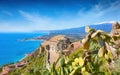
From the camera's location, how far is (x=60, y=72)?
1.87 ft

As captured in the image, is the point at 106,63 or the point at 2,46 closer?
the point at 106,63

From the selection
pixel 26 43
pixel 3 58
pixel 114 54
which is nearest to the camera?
pixel 114 54

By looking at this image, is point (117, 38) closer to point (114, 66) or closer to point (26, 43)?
point (114, 66)

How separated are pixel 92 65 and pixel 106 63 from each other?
54 millimetres

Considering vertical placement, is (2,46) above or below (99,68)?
below

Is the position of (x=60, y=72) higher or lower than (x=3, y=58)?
higher

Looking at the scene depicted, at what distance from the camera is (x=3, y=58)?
222 feet

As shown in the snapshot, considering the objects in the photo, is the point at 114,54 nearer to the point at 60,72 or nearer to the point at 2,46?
the point at 60,72

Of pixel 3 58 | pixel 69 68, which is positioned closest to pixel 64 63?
pixel 69 68

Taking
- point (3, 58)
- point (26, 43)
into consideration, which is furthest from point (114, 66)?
point (26, 43)

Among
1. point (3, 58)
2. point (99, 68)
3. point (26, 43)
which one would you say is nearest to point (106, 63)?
point (99, 68)

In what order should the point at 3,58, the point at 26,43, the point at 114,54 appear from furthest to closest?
the point at 26,43 < the point at 3,58 < the point at 114,54

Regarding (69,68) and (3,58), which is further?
(3,58)

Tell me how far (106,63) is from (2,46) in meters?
89.8
